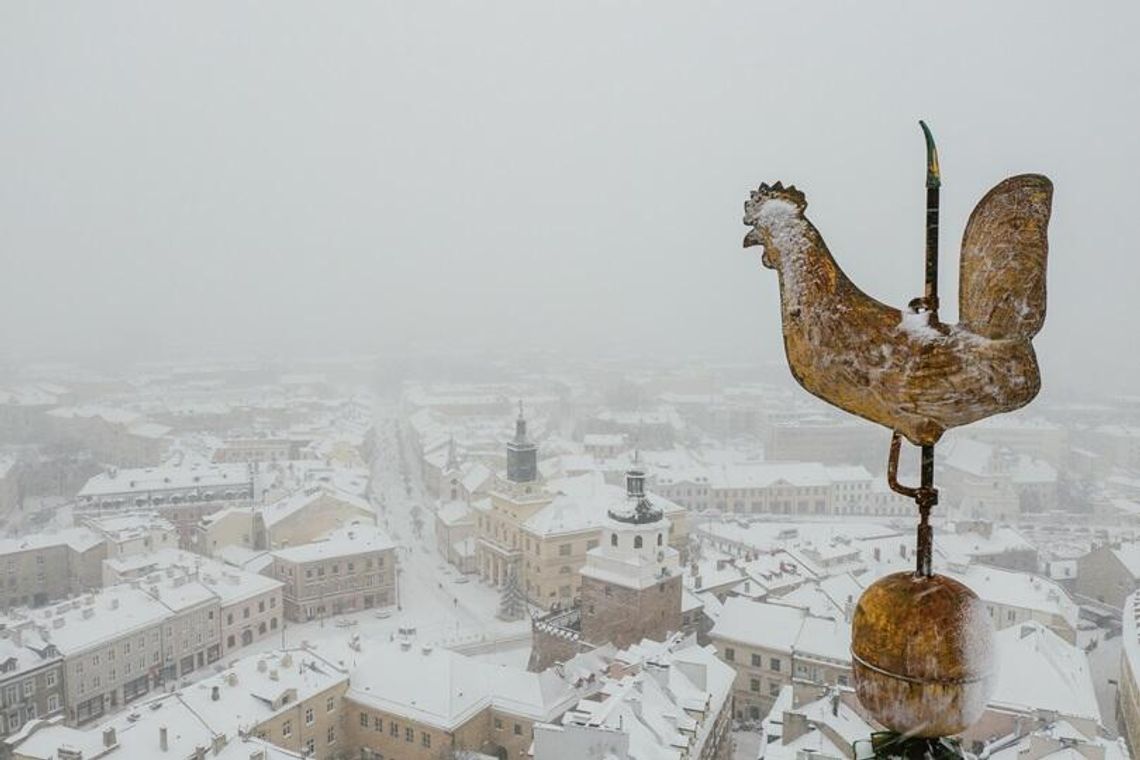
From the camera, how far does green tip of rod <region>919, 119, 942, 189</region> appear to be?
265cm

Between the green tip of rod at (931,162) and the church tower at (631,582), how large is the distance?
1241 inches

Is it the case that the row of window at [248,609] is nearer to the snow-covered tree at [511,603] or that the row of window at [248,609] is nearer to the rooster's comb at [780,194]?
the snow-covered tree at [511,603]

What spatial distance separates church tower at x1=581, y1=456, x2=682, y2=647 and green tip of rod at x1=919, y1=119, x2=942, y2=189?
31514 mm

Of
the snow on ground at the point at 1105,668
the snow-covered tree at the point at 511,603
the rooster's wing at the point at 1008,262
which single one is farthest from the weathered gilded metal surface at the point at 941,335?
the snow-covered tree at the point at 511,603

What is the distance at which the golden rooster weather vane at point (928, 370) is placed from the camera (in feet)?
8.19

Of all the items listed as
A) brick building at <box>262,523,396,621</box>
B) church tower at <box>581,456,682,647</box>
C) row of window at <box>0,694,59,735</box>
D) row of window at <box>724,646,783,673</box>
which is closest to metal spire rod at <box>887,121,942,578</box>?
church tower at <box>581,456,682,647</box>

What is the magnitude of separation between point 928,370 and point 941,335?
0.40ft

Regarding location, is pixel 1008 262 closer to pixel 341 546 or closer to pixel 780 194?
pixel 780 194

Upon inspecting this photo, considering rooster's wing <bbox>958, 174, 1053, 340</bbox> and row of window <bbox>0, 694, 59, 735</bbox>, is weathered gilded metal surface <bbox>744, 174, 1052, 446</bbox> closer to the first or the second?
rooster's wing <bbox>958, 174, 1053, 340</bbox>

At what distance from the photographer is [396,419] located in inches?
5443

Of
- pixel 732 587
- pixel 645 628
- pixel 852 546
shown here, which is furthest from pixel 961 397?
pixel 852 546

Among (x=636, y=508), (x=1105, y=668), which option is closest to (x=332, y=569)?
(x=636, y=508)

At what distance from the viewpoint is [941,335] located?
262 cm

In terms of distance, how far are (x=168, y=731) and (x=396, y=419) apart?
115m
